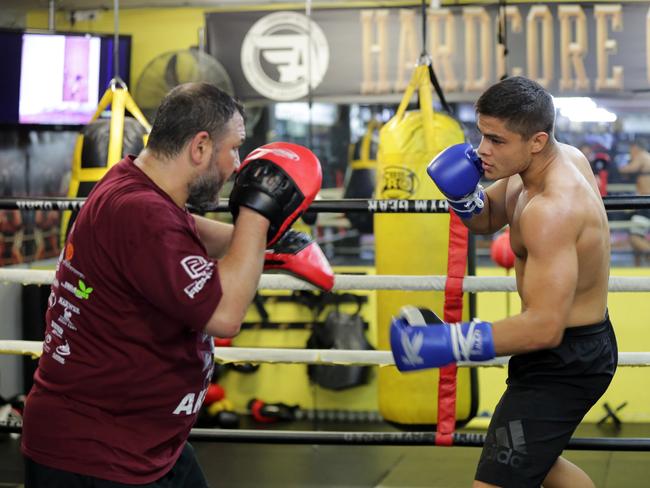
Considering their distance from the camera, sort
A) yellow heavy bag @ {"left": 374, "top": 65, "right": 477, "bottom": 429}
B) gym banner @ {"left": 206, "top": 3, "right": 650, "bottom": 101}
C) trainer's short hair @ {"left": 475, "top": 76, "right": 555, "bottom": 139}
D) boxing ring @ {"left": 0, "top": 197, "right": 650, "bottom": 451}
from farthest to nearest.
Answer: gym banner @ {"left": 206, "top": 3, "right": 650, "bottom": 101} → yellow heavy bag @ {"left": 374, "top": 65, "right": 477, "bottom": 429} → boxing ring @ {"left": 0, "top": 197, "right": 650, "bottom": 451} → trainer's short hair @ {"left": 475, "top": 76, "right": 555, "bottom": 139}

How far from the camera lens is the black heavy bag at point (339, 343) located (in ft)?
16.2

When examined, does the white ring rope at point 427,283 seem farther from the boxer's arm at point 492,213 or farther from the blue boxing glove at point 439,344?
the blue boxing glove at point 439,344

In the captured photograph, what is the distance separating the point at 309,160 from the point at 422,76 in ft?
5.07

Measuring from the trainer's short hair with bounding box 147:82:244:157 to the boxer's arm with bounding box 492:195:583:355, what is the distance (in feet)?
2.27

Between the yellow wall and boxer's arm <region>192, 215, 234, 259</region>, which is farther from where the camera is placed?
the yellow wall

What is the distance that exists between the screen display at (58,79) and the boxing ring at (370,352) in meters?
2.52

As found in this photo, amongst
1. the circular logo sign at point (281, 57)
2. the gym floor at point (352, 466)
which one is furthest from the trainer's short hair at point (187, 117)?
the circular logo sign at point (281, 57)

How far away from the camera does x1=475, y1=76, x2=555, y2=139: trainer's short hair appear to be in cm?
191

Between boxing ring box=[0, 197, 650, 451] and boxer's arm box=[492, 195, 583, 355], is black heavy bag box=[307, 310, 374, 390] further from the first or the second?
boxer's arm box=[492, 195, 583, 355]

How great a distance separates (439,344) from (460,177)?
0.50 metres

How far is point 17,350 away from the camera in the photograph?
106 inches

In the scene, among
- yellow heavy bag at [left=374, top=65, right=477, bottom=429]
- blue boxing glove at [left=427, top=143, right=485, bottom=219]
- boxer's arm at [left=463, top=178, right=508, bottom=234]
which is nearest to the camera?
blue boxing glove at [left=427, top=143, right=485, bottom=219]

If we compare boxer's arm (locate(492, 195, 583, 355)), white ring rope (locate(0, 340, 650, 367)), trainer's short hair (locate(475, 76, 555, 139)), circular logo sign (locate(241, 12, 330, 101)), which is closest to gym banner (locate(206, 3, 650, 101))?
circular logo sign (locate(241, 12, 330, 101))

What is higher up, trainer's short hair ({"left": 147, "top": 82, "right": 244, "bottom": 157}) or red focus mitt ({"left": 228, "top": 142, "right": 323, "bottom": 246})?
trainer's short hair ({"left": 147, "top": 82, "right": 244, "bottom": 157})
